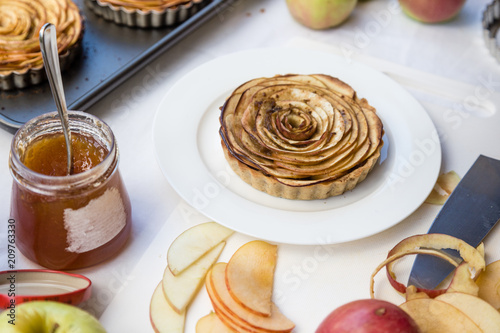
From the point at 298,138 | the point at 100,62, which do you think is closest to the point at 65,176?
the point at 298,138

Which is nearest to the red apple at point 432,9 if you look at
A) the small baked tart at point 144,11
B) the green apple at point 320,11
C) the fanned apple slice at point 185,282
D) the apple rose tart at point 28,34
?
the green apple at point 320,11

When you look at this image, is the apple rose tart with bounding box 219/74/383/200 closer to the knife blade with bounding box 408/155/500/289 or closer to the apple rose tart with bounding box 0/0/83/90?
the knife blade with bounding box 408/155/500/289

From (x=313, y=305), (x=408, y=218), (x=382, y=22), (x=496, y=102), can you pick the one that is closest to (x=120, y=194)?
(x=313, y=305)

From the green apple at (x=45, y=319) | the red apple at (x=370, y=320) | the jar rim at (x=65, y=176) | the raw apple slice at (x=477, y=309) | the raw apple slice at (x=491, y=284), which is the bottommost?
the raw apple slice at (x=491, y=284)

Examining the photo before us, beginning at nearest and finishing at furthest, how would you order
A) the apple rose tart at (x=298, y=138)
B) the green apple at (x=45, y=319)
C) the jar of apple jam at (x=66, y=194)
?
the green apple at (x=45, y=319) < the jar of apple jam at (x=66, y=194) < the apple rose tart at (x=298, y=138)

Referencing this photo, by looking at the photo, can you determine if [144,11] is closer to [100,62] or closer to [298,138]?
[100,62]

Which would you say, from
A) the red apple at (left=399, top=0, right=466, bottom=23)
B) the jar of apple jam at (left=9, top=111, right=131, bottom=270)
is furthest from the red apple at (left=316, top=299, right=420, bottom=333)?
the red apple at (left=399, top=0, right=466, bottom=23)

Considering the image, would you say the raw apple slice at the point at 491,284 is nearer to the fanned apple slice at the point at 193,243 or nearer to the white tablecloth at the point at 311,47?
the white tablecloth at the point at 311,47
